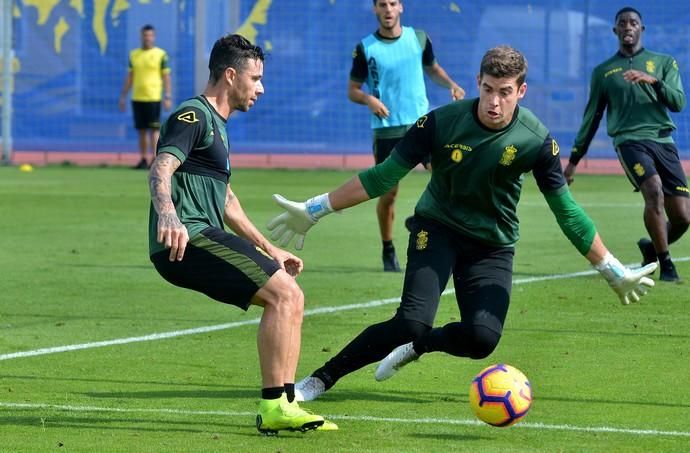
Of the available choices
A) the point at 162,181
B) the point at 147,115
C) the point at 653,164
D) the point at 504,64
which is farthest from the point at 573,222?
the point at 147,115

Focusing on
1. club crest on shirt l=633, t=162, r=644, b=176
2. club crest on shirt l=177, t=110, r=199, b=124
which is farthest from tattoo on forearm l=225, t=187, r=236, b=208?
club crest on shirt l=633, t=162, r=644, b=176

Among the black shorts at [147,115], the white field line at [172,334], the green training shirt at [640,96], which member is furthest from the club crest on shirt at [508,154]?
the black shorts at [147,115]

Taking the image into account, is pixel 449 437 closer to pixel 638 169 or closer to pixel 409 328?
pixel 409 328

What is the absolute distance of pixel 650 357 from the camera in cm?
884

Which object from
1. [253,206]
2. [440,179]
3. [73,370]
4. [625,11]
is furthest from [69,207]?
[440,179]

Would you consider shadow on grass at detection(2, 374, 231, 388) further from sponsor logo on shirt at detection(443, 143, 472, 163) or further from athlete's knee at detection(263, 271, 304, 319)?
sponsor logo on shirt at detection(443, 143, 472, 163)

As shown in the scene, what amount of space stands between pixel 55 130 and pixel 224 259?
2211cm

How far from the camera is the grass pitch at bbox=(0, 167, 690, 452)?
6777 mm

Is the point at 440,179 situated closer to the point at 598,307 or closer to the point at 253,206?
the point at 598,307

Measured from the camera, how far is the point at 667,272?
40.6ft

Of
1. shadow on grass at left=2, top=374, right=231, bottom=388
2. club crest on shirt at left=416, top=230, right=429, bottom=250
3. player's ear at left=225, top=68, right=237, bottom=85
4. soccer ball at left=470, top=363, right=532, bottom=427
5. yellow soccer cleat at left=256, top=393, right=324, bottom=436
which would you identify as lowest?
shadow on grass at left=2, top=374, right=231, bottom=388

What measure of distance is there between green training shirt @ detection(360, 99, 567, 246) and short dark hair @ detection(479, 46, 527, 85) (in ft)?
0.88

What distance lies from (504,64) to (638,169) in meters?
5.54

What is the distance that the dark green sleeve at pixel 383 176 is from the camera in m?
7.32
